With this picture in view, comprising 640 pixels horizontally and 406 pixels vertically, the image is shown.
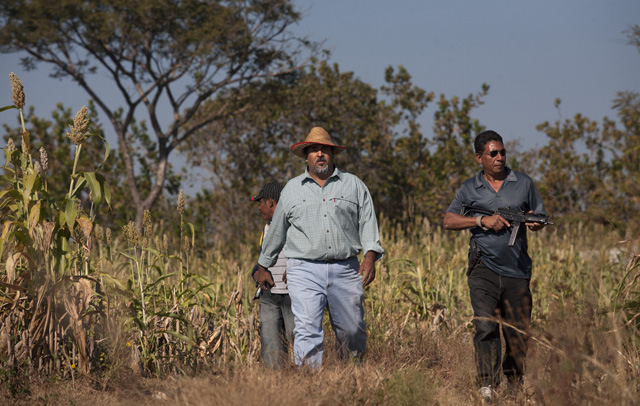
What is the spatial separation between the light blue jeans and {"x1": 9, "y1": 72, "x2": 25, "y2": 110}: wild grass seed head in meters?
2.15

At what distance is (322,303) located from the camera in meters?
4.72

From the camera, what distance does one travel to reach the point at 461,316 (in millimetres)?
7016

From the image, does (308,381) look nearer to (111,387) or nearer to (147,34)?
(111,387)

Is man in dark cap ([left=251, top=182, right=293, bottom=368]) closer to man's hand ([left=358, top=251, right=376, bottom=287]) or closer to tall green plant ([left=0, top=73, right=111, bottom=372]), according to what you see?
man's hand ([left=358, top=251, right=376, bottom=287])

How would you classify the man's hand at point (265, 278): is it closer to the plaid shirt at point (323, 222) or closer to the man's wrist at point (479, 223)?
the plaid shirt at point (323, 222)

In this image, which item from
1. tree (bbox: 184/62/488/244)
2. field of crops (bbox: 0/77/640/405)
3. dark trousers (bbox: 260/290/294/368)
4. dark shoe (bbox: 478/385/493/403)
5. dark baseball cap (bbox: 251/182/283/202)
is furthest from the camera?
tree (bbox: 184/62/488/244)

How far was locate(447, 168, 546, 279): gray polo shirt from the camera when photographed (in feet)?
15.7

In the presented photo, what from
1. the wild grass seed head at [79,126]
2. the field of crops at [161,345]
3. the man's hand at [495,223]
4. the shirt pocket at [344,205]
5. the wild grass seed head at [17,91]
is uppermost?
the wild grass seed head at [17,91]

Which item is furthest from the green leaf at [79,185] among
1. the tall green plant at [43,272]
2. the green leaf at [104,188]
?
the green leaf at [104,188]

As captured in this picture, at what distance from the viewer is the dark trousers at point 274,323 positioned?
515cm

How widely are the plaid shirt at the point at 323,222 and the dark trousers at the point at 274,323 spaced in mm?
383

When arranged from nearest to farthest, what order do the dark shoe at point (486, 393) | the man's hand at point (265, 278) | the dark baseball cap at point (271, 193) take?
the dark shoe at point (486, 393), the man's hand at point (265, 278), the dark baseball cap at point (271, 193)

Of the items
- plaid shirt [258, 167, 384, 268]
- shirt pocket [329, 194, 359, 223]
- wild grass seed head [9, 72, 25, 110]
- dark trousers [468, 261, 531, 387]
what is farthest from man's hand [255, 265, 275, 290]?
wild grass seed head [9, 72, 25, 110]

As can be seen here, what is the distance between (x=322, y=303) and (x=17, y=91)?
99.4 inches
